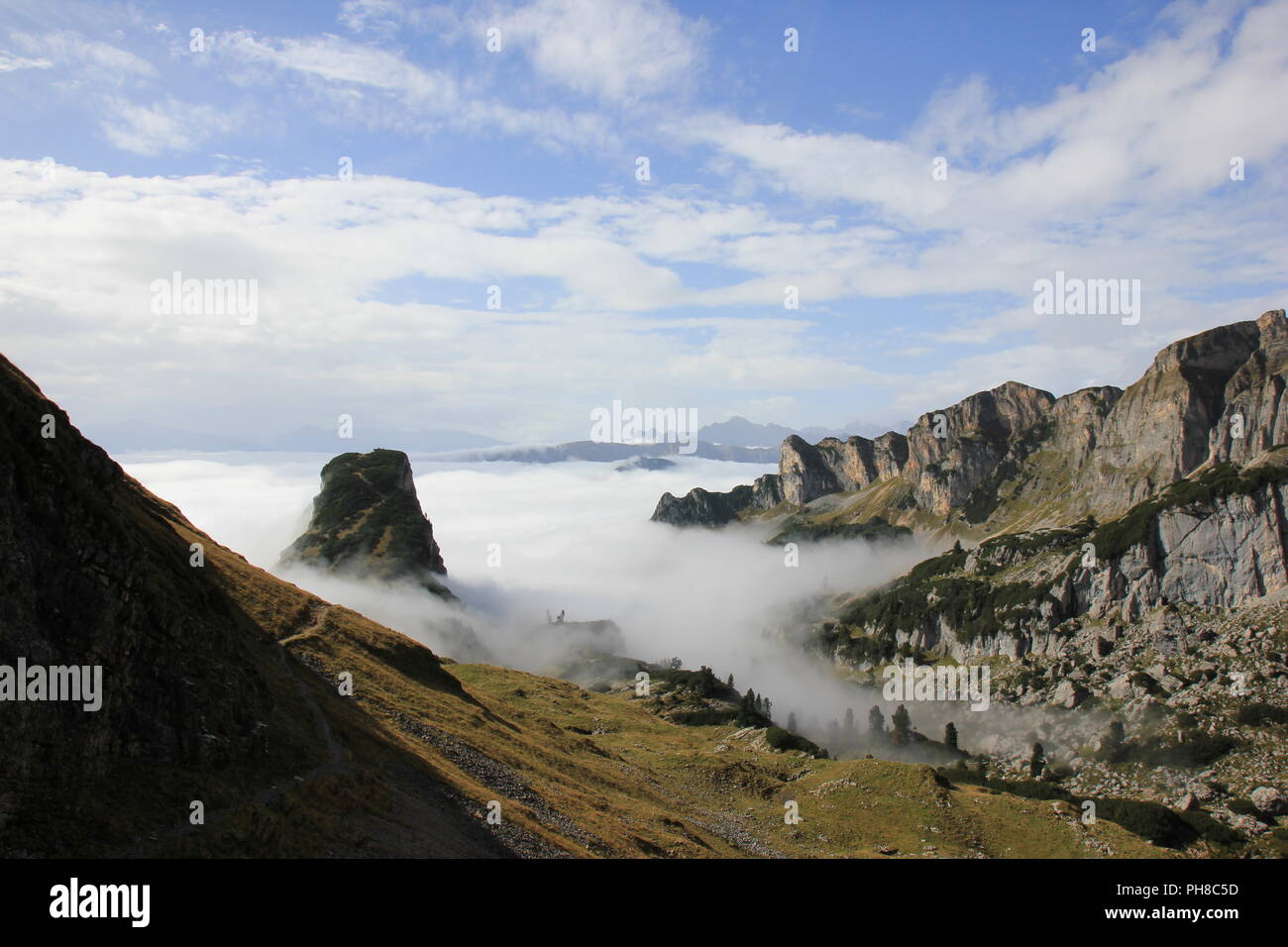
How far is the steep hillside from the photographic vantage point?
116 feet

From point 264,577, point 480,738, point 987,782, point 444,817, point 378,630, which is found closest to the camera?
point 444,817

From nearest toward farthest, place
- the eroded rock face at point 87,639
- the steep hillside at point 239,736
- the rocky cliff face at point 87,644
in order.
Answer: the rocky cliff face at point 87,644 → the eroded rock face at point 87,639 → the steep hillside at point 239,736

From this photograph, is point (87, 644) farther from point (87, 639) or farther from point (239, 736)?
point (239, 736)

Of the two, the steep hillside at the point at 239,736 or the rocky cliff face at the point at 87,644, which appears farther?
the steep hillside at the point at 239,736

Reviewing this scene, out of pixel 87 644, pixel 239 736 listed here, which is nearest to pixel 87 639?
pixel 87 644

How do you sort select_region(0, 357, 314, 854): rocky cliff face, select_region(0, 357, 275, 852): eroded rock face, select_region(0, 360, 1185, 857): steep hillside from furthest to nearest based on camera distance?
select_region(0, 360, 1185, 857): steep hillside
select_region(0, 357, 275, 852): eroded rock face
select_region(0, 357, 314, 854): rocky cliff face

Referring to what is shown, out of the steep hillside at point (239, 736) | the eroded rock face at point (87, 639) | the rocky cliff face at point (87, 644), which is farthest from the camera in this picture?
the steep hillside at point (239, 736)

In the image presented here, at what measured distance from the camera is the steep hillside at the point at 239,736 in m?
35.2

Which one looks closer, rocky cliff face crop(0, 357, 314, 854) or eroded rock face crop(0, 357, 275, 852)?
rocky cliff face crop(0, 357, 314, 854)

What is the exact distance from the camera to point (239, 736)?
4528 cm
